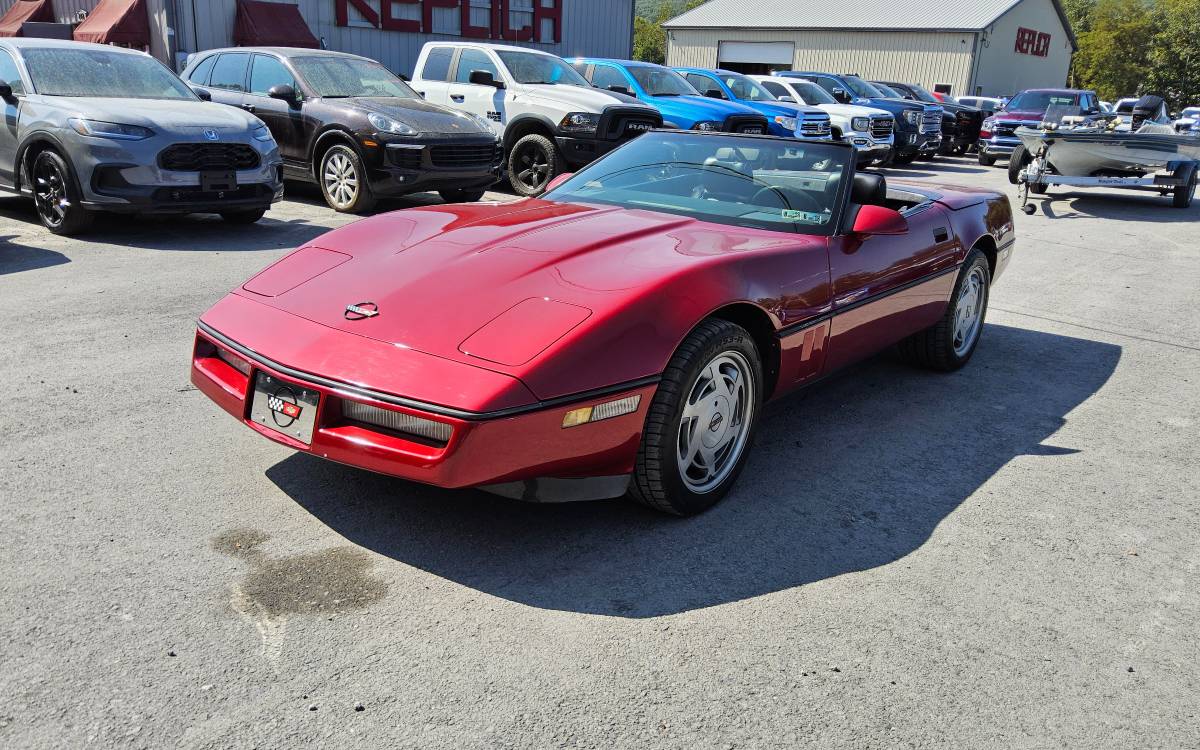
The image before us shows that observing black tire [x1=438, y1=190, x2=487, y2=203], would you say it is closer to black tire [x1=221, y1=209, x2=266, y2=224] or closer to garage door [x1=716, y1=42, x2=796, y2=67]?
black tire [x1=221, y1=209, x2=266, y2=224]

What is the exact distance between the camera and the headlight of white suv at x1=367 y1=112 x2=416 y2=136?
32.9 feet

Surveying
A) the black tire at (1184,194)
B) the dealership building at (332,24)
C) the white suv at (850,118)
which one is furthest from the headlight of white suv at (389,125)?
the black tire at (1184,194)

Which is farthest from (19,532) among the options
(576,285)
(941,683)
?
(941,683)

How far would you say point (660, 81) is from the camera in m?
15.5

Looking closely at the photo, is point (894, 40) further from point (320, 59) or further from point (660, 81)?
point (320, 59)

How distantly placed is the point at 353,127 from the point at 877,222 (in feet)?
23.3

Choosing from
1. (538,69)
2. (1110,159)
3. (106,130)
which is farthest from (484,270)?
Answer: (1110,159)

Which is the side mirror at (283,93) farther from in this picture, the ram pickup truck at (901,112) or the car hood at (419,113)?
the ram pickup truck at (901,112)

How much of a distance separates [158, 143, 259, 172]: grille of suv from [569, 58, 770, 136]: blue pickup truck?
6.57 meters

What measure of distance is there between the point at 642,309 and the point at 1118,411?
10.6 ft

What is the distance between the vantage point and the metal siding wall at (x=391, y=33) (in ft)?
60.4

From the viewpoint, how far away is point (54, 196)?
326 inches

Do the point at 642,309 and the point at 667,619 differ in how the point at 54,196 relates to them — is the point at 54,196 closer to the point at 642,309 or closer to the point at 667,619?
the point at 642,309

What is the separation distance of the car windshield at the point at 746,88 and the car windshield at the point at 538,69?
579 centimetres
